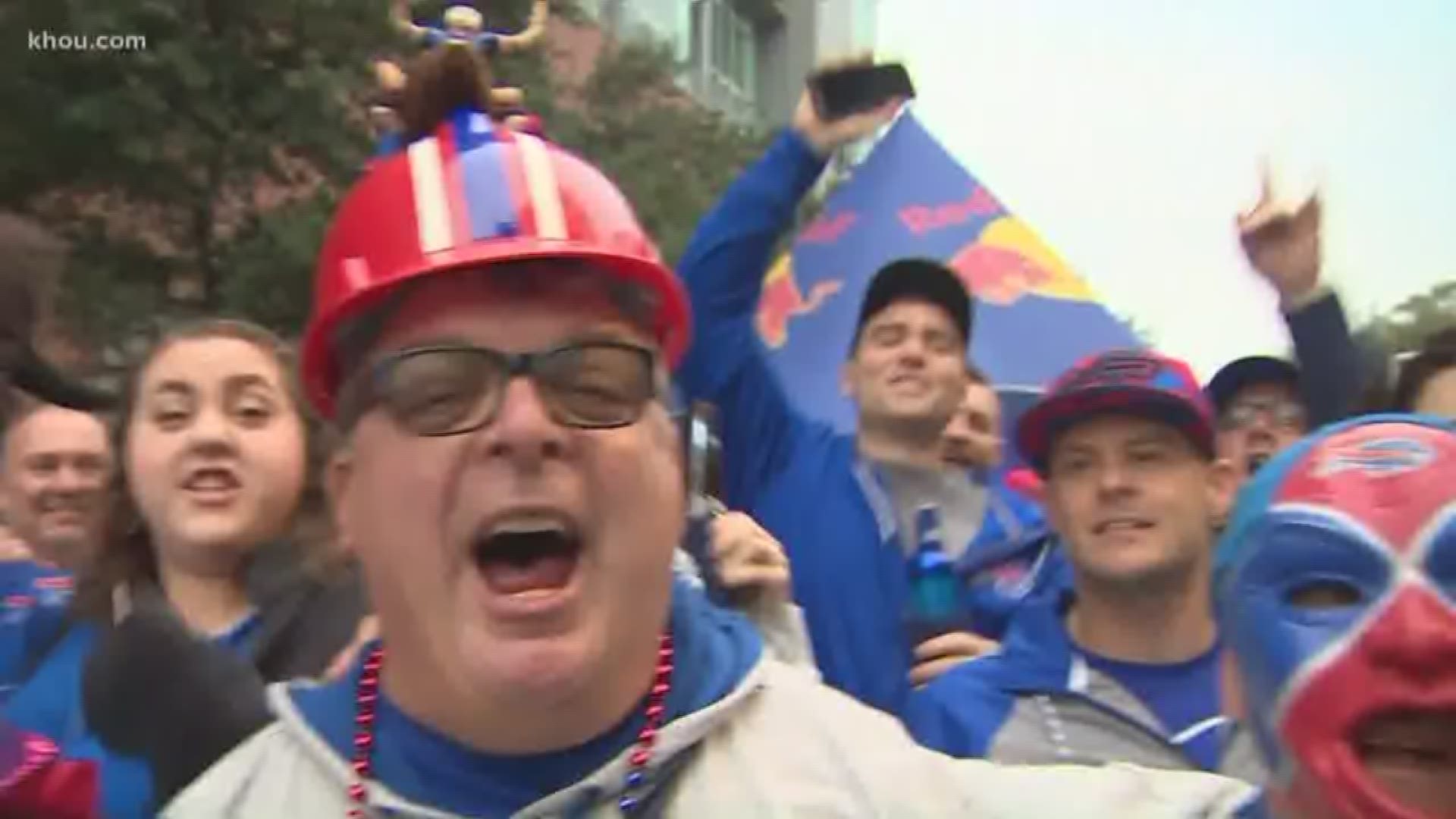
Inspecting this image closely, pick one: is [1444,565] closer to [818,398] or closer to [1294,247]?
[1294,247]

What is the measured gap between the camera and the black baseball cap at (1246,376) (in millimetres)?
4605

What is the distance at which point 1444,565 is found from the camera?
6.69 ft

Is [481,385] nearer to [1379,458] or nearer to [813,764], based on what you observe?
[813,764]

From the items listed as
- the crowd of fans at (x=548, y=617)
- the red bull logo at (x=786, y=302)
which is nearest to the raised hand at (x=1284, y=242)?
the crowd of fans at (x=548, y=617)

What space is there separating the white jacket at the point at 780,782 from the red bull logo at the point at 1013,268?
19.3ft

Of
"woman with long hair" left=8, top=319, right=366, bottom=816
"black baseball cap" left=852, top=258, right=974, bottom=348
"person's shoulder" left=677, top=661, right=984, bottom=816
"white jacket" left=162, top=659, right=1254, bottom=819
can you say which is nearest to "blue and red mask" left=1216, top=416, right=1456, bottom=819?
"white jacket" left=162, top=659, right=1254, bottom=819

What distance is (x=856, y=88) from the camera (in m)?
4.59

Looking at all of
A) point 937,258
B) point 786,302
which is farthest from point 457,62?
point 937,258

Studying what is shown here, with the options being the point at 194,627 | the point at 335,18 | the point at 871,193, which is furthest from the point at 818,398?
the point at 335,18

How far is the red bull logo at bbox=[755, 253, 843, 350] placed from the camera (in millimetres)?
7547

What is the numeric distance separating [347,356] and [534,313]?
0.24 metres

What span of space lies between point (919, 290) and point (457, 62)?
7.60 ft

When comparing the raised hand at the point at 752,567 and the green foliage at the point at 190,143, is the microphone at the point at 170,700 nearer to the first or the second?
the raised hand at the point at 752,567

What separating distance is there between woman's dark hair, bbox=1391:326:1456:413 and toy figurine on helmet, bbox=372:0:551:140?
2.15 metres
